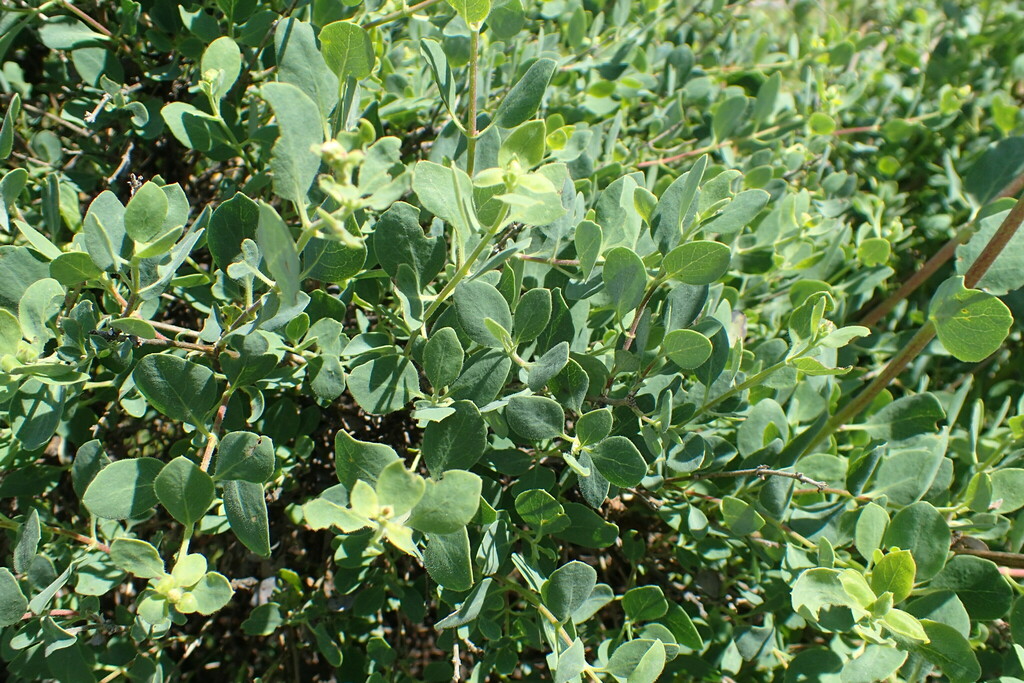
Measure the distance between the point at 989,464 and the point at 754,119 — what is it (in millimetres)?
1007

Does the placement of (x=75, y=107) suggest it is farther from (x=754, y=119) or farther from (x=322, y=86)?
(x=754, y=119)

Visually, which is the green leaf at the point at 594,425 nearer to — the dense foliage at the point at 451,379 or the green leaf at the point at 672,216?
the dense foliage at the point at 451,379

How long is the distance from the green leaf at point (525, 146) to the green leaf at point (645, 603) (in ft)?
2.48

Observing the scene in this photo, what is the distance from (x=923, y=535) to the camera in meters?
1.14

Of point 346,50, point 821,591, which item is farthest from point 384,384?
point 821,591

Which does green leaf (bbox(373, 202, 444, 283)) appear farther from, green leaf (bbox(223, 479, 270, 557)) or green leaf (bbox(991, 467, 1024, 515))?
green leaf (bbox(991, 467, 1024, 515))

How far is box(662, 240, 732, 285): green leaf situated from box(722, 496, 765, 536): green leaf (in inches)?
14.2

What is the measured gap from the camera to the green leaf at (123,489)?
3.07 ft

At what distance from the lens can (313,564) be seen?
1.74m

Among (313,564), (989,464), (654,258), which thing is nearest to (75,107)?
(313,564)

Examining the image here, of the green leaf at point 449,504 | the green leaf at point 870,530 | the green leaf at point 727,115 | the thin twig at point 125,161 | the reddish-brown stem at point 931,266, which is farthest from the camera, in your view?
the green leaf at point 727,115

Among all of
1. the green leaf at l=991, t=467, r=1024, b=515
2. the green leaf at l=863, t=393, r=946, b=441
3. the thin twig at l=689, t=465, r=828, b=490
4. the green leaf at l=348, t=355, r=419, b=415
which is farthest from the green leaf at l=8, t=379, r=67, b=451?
the green leaf at l=991, t=467, r=1024, b=515

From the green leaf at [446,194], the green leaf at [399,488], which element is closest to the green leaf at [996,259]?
the green leaf at [446,194]

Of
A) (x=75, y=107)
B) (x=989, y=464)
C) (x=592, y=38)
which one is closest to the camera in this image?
(x=989, y=464)
